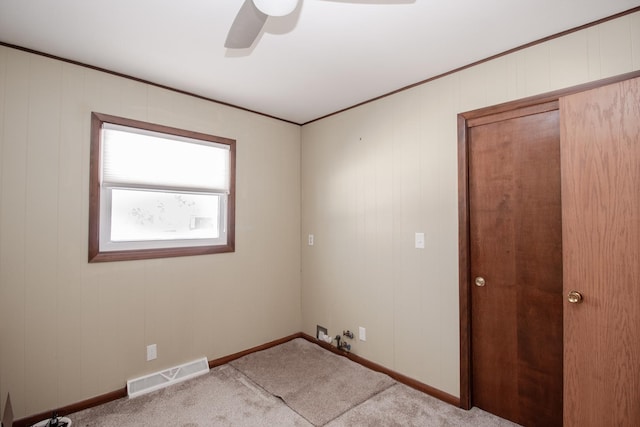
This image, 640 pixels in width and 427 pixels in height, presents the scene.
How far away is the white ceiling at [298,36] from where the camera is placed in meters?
1.75

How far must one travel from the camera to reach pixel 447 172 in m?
2.48

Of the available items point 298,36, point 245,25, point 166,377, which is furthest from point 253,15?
point 166,377

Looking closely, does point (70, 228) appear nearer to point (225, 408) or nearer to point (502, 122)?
point (225, 408)

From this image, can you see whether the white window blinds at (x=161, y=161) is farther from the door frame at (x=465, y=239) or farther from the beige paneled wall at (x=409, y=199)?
the door frame at (x=465, y=239)

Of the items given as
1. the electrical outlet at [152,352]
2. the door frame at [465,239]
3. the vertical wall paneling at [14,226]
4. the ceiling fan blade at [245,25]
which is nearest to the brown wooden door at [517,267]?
the door frame at [465,239]

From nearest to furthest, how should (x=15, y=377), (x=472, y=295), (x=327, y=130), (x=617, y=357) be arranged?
(x=617, y=357), (x=15, y=377), (x=472, y=295), (x=327, y=130)

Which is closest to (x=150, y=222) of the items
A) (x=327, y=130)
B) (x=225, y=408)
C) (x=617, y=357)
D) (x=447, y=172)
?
(x=225, y=408)

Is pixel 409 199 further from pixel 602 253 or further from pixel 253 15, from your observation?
pixel 253 15

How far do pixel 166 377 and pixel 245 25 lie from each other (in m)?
2.68

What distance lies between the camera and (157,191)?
9.00ft

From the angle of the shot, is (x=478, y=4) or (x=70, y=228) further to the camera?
(x=70, y=228)

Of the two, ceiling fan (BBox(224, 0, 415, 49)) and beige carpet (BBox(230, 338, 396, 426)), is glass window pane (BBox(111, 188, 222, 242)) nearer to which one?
beige carpet (BBox(230, 338, 396, 426))

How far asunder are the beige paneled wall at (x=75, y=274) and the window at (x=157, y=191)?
9 centimetres

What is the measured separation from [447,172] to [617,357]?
1.45 metres
